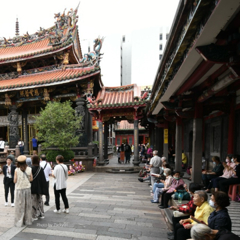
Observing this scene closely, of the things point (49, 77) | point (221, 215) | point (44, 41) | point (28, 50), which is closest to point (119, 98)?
point (49, 77)

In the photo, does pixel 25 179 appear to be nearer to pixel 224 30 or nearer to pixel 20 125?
pixel 224 30

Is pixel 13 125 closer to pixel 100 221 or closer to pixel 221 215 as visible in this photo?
pixel 100 221

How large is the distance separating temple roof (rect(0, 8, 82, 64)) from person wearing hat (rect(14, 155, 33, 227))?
10871mm

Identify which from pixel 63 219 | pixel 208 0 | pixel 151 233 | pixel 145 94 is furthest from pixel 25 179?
pixel 145 94

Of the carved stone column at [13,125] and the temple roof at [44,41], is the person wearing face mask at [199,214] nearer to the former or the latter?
A: the temple roof at [44,41]

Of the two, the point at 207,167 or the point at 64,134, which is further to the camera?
the point at 64,134

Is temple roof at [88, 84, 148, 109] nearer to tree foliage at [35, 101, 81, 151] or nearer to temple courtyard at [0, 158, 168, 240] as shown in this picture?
tree foliage at [35, 101, 81, 151]

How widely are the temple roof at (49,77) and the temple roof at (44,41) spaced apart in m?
1.26

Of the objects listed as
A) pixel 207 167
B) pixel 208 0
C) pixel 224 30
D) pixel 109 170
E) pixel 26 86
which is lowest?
pixel 109 170

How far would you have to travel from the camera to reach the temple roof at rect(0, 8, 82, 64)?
13109mm

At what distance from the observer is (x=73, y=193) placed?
675 centimetres

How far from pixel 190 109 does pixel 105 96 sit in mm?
7733

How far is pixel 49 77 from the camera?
1272 centimetres

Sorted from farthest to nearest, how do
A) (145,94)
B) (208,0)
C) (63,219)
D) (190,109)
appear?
1. (145,94)
2. (190,109)
3. (63,219)
4. (208,0)
